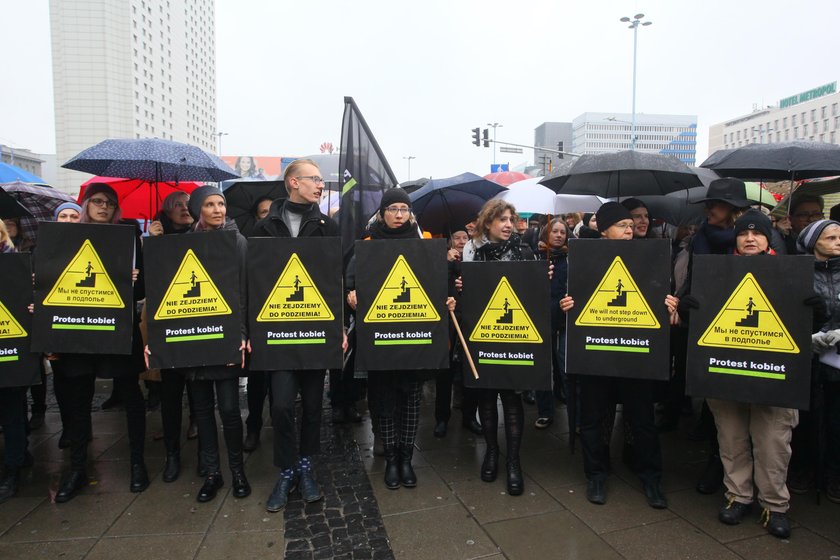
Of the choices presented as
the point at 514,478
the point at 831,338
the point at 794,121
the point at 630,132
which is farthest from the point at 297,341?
the point at 794,121

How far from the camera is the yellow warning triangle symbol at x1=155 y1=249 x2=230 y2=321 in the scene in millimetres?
3488

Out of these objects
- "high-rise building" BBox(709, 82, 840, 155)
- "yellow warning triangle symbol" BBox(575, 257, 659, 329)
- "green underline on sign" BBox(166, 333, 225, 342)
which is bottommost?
"green underline on sign" BBox(166, 333, 225, 342)

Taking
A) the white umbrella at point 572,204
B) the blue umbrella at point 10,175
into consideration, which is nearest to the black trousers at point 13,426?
the blue umbrella at point 10,175

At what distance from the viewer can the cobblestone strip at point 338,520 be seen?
10.2 ft

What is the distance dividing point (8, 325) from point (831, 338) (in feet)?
16.9

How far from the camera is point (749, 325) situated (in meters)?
3.24

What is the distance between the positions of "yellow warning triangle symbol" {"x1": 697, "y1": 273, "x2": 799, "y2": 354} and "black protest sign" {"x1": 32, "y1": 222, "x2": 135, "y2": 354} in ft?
12.3

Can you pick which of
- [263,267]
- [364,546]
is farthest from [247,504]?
[263,267]

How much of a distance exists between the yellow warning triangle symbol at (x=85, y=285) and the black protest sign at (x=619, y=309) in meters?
3.03

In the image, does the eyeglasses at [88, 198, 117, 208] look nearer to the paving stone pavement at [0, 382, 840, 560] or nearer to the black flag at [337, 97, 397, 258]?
the black flag at [337, 97, 397, 258]

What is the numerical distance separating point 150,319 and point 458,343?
2.08 m

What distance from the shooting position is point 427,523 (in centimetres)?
342

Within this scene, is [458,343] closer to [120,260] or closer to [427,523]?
[427,523]

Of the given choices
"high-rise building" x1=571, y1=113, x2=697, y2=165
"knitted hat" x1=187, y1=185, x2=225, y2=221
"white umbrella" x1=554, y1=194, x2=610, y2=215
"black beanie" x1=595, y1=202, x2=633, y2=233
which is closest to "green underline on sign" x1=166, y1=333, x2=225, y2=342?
"knitted hat" x1=187, y1=185, x2=225, y2=221
